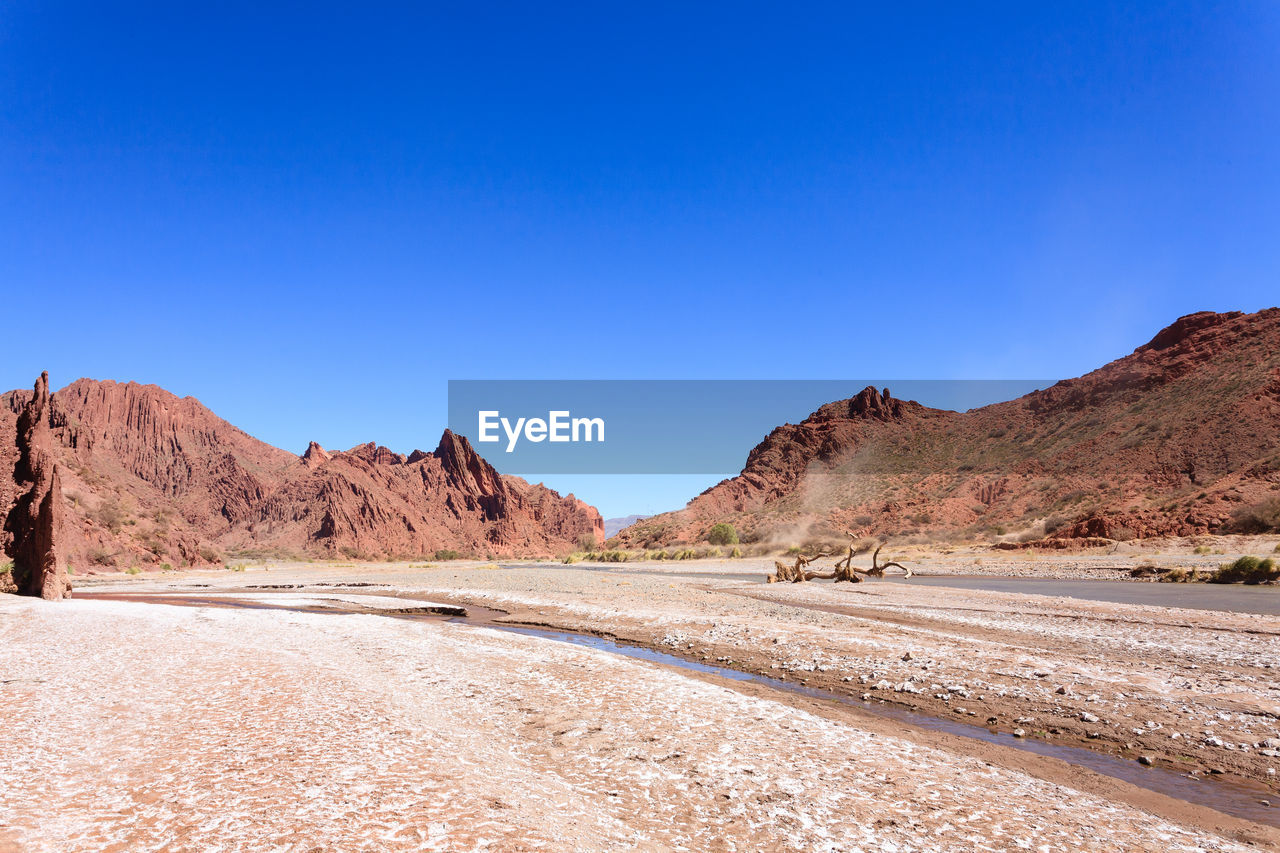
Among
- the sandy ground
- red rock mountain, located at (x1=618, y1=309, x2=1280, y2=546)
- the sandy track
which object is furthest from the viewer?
red rock mountain, located at (x1=618, y1=309, x2=1280, y2=546)

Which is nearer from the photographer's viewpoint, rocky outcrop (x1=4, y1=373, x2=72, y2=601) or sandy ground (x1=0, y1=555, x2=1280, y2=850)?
sandy ground (x1=0, y1=555, x2=1280, y2=850)

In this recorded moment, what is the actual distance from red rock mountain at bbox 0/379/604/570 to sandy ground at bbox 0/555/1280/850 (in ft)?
235

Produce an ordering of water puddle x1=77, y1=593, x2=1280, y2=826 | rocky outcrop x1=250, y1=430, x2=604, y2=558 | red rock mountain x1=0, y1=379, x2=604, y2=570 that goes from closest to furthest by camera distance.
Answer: water puddle x1=77, y1=593, x2=1280, y2=826
red rock mountain x1=0, y1=379, x2=604, y2=570
rocky outcrop x1=250, y1=430, x2=604, y2=558

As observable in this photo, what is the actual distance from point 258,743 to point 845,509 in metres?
88.9

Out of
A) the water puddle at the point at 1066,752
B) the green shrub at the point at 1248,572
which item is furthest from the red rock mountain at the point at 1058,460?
the water puddle at the point at 1066,752

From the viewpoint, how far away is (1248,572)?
27625 millimetres

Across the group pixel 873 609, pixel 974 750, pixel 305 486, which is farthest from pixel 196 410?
pixel 974 750

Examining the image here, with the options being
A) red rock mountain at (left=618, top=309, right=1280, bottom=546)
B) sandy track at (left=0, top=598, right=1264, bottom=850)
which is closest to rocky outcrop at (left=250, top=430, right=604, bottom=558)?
red rock mountain at (left=618, top=309, right=1280, bottom=546)

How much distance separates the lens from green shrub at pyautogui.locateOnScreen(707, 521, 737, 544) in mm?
84812

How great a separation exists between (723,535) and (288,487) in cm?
6922

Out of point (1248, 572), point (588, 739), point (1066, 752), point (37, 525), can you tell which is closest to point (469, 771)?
point (588, 739)

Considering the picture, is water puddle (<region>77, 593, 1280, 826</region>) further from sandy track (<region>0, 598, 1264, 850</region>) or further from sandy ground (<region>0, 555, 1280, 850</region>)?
sandy track (<region>0, 598, 1264, 850</region>)

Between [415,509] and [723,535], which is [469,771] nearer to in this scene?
[723,535]

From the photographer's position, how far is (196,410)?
116m
